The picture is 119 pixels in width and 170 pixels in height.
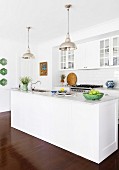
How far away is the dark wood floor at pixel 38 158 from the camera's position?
7.30 feet

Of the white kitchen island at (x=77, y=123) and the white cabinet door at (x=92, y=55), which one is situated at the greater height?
the white cabinet door at (x=92, y=55)

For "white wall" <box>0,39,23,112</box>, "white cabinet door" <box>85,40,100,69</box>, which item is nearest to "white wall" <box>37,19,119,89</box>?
"white cabinet door" <box>85,40,100,69</box>

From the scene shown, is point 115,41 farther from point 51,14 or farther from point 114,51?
point 51,14

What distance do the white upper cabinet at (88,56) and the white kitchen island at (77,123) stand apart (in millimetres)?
2289

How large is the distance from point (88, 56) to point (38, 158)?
351cm

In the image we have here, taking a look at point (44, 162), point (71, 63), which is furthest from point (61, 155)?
point (71, 63)

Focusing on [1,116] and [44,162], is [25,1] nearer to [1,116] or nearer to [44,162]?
[44,162]

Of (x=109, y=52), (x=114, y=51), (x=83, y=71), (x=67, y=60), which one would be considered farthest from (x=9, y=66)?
(x=114, y=51)

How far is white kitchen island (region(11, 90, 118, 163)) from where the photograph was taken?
2.33 metres

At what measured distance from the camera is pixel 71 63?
5.66 metres

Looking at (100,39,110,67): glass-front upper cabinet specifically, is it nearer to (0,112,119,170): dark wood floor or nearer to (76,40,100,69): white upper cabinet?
(76,40,100,69): white upper cabinet

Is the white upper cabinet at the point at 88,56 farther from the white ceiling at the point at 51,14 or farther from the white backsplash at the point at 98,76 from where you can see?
the white ceiling at the point at 51,14

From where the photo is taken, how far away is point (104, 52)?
183 inches

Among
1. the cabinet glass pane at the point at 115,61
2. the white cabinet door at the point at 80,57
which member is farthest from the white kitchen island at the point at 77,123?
the white cabinet door at the point at 80,57
